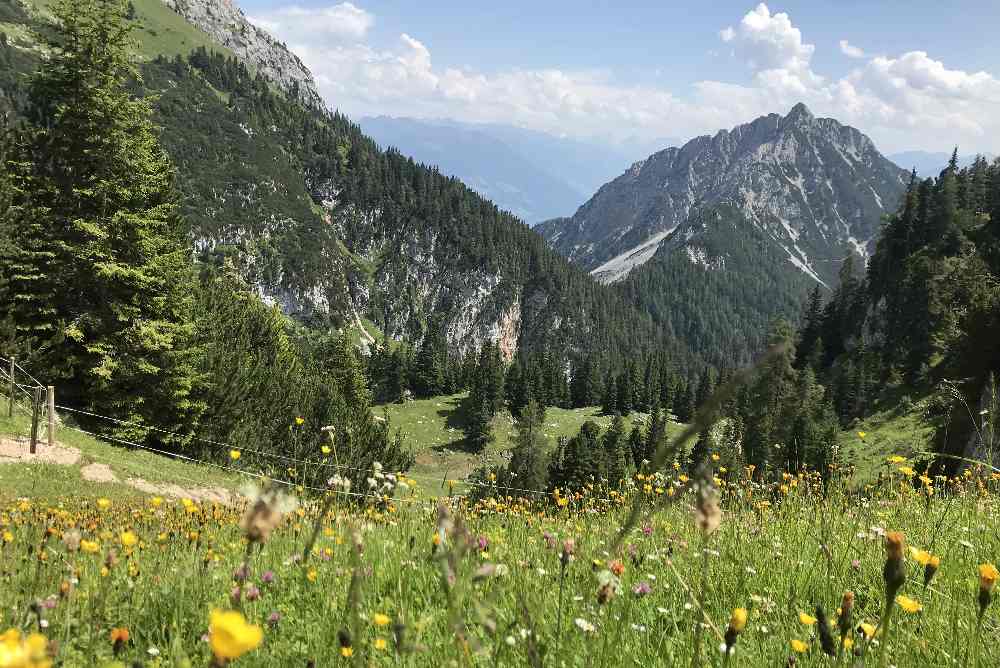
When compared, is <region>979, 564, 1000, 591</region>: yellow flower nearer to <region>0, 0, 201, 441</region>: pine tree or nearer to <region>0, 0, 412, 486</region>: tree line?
<region>0, 0, 412, 486</region>: tree line

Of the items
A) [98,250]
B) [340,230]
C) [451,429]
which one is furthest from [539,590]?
[340,230]

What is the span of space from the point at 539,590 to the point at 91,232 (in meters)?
21.2

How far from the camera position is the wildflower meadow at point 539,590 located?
77.2 inches

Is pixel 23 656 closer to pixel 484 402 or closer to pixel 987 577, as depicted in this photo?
pixel 987 577

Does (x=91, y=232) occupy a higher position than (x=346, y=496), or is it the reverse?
(x=91, y=232)

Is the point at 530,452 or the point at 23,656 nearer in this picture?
the point at 23,656

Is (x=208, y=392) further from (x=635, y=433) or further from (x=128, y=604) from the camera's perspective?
(x=635, y=433)

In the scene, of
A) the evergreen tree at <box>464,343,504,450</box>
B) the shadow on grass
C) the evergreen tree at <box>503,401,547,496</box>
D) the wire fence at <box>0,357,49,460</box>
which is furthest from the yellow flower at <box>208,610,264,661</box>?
the evergreen tree at <box>464,343,504,450</box>

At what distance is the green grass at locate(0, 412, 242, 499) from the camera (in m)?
12.3

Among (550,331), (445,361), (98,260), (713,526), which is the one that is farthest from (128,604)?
(550,331)

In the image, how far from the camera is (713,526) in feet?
3.54

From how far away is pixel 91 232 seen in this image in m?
19.1

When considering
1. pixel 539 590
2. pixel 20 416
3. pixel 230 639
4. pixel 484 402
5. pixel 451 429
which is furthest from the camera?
pixel 451 429

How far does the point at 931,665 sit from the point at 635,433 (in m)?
75.7
